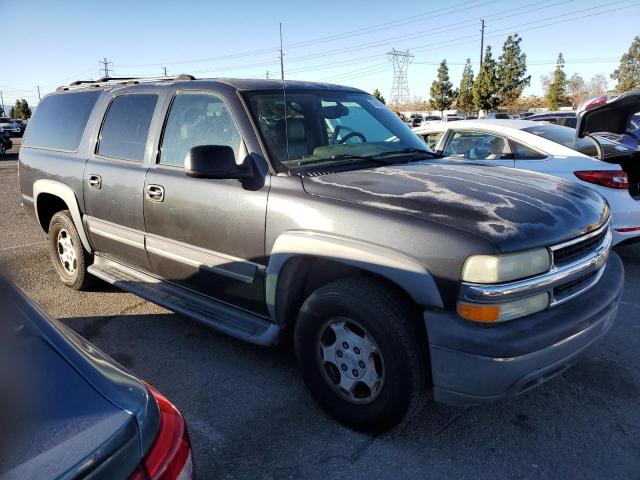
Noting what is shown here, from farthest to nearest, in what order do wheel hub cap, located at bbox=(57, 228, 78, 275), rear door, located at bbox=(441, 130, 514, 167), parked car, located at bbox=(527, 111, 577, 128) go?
parked car, located at bbox=(527, 111, 577, 128), rear door, located at bbox=(441, 130, 514, 167), wheel hub cap, located at bbox=(57, 228, 78, 275)

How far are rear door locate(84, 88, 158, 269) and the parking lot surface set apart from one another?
75 centimetres

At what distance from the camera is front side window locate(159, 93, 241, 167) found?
3250mm

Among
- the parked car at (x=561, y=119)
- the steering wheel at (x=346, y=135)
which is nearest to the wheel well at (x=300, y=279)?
the steering wheel at (x=346, y=135)

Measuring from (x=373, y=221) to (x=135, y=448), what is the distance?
5.07 ft

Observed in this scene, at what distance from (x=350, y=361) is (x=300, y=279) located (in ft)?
1.87

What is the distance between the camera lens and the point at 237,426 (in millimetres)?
2746

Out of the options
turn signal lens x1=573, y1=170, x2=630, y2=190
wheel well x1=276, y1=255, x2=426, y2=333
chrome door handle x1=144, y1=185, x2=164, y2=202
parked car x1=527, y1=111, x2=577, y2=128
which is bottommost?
wheel well x1=276, y1=255, x2=426, y2=333

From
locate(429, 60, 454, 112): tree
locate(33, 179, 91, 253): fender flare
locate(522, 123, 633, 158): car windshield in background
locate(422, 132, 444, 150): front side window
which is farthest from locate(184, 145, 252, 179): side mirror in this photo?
locate(429, 60, 454, 112): tree

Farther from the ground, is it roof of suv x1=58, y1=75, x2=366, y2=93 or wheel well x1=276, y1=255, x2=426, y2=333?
roof of suv x1=58, y1=75, x2=366, y2=93

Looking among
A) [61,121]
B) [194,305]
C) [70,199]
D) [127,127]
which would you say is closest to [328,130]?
[194,305]

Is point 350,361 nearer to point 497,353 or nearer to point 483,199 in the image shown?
point 497,353

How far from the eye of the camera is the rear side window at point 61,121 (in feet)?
14.6

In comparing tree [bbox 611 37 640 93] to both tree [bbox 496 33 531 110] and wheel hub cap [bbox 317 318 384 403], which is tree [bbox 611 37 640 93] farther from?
wheel hub cap [bbox 317 318 384 403]

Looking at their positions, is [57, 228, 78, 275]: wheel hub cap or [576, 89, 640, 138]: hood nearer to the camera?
[576, 89, 640, 138]: hood
